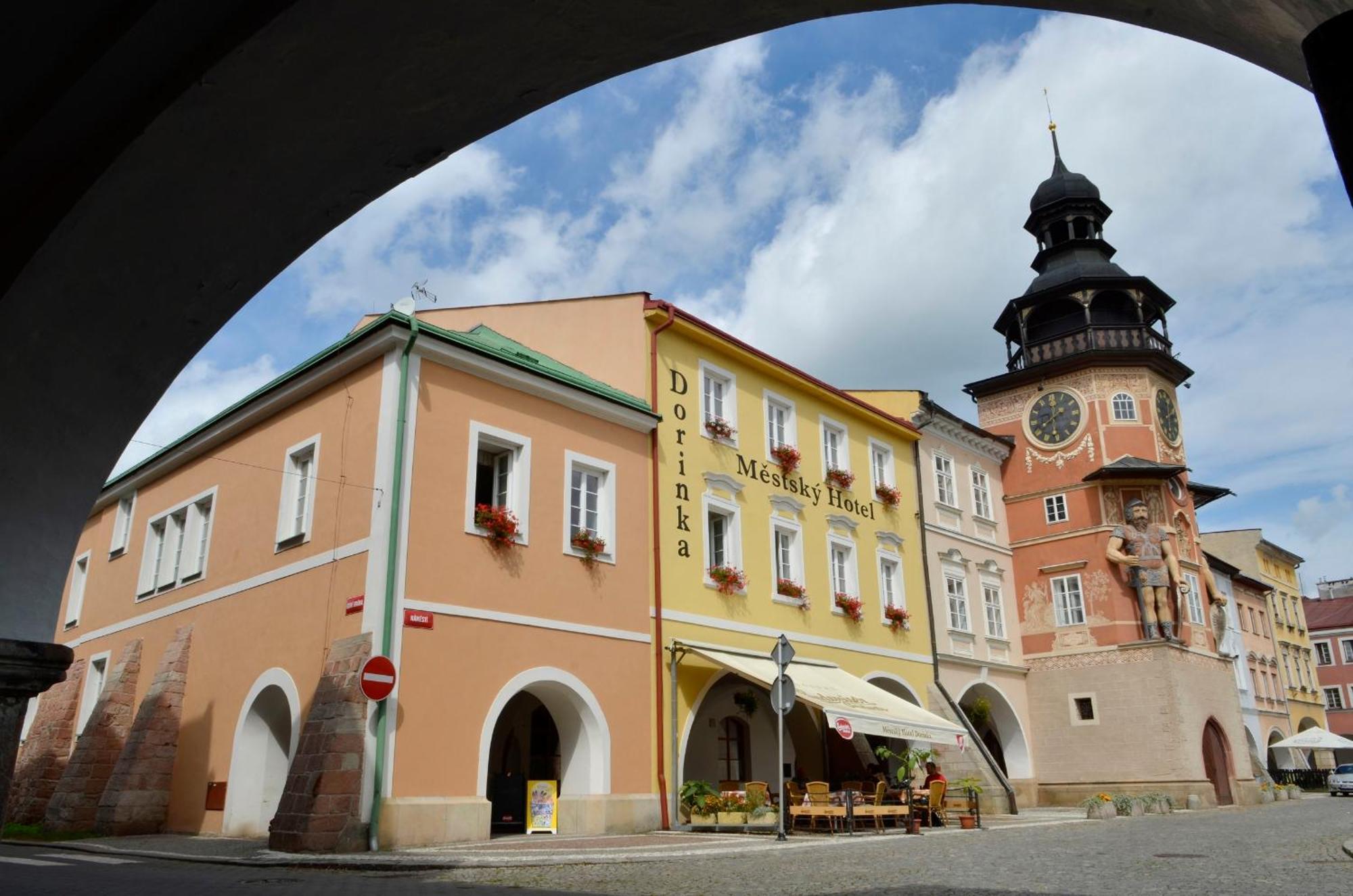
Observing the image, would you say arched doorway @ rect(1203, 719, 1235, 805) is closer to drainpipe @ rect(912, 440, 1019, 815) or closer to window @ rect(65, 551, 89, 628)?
drainpipe @ rect(912, 440, 1019, 815)

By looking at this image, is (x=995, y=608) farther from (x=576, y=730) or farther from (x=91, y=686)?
(x=91, y=686)

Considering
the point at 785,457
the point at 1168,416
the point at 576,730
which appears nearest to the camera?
the point at 576,730

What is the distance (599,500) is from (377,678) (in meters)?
5.39

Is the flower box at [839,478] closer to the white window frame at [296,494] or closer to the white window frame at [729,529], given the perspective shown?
the white window frame at [729,529]

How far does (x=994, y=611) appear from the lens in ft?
88.6

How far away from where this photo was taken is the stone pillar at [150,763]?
50.6ft

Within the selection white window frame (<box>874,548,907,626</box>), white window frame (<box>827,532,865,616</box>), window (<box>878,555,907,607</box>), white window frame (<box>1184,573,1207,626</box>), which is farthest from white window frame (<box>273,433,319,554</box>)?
white window frame (<box>1184,573,1207,626</box>)

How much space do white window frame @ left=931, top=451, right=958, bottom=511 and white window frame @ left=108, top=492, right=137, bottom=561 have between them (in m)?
17.9

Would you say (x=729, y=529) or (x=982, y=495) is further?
(x=982, y=495)

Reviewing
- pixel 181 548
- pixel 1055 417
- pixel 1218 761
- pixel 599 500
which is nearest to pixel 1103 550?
pixel 1055 417

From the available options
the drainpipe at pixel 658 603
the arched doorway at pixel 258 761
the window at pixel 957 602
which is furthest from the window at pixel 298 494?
the window at pixel 957 602

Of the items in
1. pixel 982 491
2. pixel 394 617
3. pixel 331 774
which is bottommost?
pixel 331 774

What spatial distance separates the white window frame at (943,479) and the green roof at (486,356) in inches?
426

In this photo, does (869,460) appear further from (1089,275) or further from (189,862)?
(189,862)
